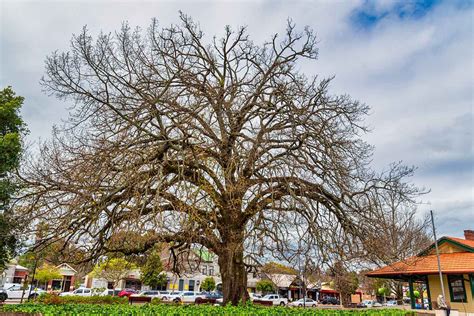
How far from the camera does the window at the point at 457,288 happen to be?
19.6 metres

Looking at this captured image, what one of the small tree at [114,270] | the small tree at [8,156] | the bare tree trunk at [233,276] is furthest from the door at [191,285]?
the bare tree trunk at [233,276]

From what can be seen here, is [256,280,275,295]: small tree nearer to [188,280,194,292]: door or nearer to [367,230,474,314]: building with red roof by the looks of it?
[188,280,194,292]: door

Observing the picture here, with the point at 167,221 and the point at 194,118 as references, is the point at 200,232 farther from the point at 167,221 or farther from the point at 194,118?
the point at 194,118

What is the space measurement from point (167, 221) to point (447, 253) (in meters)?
18.9

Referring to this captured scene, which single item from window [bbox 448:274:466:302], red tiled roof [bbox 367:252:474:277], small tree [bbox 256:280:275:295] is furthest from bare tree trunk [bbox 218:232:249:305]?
small tree [bbox 256:280:275:295]

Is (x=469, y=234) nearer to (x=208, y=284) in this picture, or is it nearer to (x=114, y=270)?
(x=114, y=270)

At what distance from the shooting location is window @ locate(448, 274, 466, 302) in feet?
64.2

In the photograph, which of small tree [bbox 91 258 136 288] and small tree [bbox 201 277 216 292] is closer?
small tree [bbox 91 258 136 288]

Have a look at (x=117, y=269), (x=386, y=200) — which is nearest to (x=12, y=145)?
(x=386, y=200)

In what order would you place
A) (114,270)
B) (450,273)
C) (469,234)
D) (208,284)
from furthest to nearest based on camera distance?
1. (208,284)
2. (114,270)
3. (469,234)
4. (450,273)

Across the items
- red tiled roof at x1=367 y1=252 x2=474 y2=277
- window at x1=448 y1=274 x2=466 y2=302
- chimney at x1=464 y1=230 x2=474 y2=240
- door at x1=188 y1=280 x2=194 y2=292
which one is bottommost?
door at x1=188 y1=280 x2=194 y2=292

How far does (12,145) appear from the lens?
13.8 metres

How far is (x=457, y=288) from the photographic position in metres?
20.0

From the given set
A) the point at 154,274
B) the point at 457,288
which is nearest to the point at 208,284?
the point at 154,274
